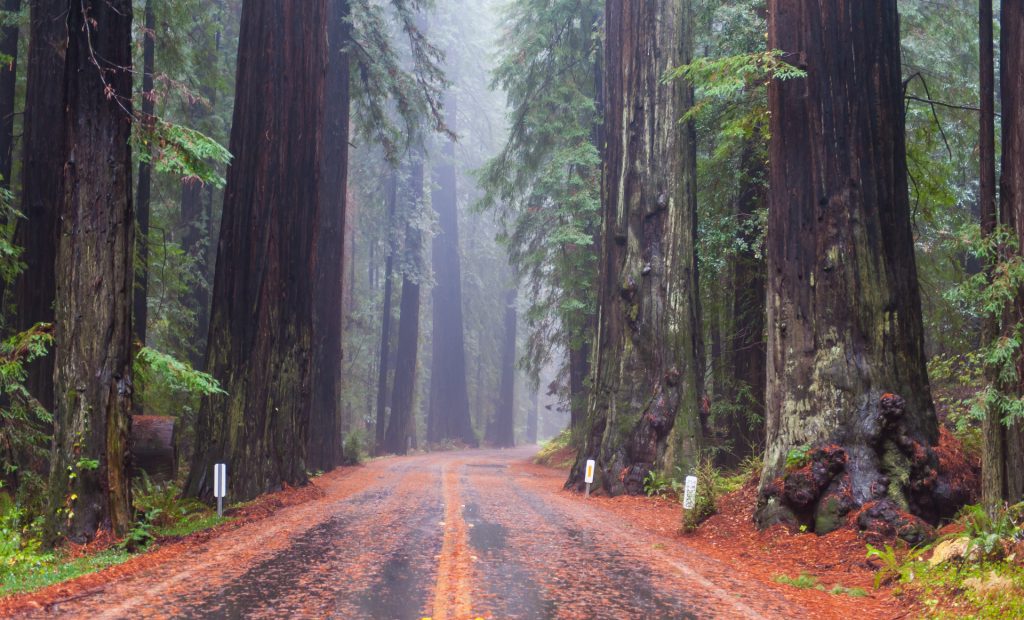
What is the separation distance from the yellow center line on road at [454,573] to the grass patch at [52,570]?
9.06ft

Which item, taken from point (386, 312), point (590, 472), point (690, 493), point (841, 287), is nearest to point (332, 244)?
point (590, 472)

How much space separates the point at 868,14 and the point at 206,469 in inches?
407

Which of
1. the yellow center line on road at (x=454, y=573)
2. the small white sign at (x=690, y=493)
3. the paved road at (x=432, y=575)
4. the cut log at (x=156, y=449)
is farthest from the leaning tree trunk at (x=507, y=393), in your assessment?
the small white sign at (x=690, y=493)

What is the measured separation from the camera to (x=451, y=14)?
44875 millimetres

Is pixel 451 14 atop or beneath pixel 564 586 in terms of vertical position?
atop

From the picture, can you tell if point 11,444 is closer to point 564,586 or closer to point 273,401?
point 273,401

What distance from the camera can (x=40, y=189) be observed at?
39.2 feet

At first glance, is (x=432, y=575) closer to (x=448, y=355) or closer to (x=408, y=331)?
(x=408, y=331)

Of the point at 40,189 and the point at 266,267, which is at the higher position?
the point at 40,189

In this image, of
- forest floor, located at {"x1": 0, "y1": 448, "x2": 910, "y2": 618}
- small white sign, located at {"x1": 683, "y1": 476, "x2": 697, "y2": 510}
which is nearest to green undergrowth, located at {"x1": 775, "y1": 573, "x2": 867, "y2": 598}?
forest floor, located at {"x1": 0, "y1": 448, "x2": 910, "y2": 618}

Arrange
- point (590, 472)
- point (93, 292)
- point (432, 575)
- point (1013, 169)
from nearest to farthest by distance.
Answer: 1. point (432, 575)
2. point (1013, 169)
3. point (93, 292)
4. point (590, 472)

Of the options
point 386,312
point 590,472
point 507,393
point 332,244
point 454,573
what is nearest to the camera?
point 454,573

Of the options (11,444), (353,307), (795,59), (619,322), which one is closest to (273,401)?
(11,444)

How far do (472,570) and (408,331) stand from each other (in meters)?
27.8
